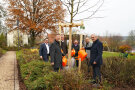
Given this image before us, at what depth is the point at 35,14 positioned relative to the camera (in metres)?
16.6

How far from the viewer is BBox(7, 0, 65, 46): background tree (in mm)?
15797

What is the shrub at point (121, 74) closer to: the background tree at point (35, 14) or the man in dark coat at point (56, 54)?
the man in dark coat at point (56, 54)

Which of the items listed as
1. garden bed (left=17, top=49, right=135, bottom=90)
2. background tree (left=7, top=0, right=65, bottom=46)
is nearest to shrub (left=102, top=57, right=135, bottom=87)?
garden bed (left=17, top=49, right=135, bottom=90)

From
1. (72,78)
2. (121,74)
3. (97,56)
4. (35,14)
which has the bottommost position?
(121,74)

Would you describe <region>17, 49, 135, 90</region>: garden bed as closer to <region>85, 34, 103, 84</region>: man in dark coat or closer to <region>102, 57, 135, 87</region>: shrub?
<region>102, 57, 135, 87</region>: shrub

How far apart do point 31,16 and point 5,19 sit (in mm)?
3433

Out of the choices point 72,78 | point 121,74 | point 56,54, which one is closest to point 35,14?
point 56,54

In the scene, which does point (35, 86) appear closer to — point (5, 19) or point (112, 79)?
point (112, 79)

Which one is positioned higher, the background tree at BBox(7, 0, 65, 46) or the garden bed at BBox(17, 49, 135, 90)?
the background tree at BBox(7, 0, 65, 46)

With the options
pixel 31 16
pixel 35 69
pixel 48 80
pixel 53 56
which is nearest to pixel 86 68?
pixel 53 56

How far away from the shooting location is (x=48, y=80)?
2922 millimetres

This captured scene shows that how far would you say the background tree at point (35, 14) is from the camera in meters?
15.8

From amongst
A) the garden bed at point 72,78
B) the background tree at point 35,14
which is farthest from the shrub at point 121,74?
the background tree at point 35,14

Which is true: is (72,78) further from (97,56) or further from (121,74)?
(121,74)
